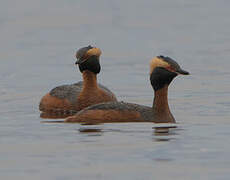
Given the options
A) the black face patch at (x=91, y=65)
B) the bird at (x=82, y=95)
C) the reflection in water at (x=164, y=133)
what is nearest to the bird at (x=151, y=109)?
the reflection in water at (x=164, y=133)

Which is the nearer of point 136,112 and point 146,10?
point 136,112

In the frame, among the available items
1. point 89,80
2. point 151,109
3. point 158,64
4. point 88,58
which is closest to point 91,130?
point 151,109

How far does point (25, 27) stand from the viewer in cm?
5934

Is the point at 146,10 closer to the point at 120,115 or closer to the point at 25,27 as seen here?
the point at 25,27

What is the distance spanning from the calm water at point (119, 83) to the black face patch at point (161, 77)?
1.05 meters

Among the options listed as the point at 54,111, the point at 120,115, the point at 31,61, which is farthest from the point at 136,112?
the point at 31,61

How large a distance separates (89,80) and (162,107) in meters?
4.56

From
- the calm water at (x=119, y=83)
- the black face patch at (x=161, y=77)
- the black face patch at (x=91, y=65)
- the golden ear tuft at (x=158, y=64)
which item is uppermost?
the golden ear tuft at (x=158, y=64)

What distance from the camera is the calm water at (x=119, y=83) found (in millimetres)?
19500

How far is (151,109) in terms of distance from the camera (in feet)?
81.7

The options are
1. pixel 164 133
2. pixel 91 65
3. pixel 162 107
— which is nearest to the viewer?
pixel 164 133

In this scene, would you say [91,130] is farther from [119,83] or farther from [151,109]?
[119,83]

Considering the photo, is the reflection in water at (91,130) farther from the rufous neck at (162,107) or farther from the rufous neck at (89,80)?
the rufous neck at (89,80)

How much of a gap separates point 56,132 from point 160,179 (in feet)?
18.4
